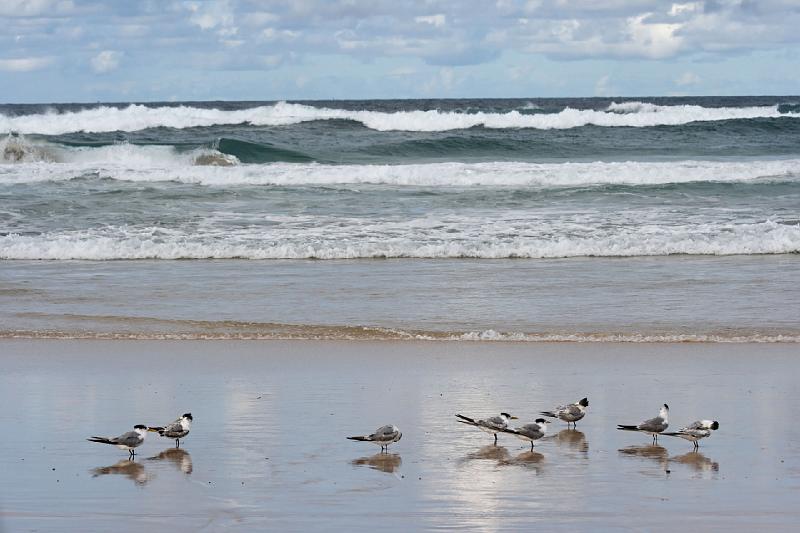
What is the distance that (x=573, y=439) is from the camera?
680 cm

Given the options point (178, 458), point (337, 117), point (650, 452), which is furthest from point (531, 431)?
point (337, 117)

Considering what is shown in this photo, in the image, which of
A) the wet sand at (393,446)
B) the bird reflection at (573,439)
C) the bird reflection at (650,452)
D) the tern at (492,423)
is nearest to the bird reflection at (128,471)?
the wet sand at (393,446)

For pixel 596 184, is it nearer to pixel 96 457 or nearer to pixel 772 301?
pixel 772 301

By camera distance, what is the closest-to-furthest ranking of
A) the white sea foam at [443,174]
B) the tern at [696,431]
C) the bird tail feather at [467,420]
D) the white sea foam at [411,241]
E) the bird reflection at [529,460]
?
the bird reflection at [529,460], the tern at [696,431], the bird tail feather at [467,420], the white sea foam at [411,241], the white sea foam at [443,174]

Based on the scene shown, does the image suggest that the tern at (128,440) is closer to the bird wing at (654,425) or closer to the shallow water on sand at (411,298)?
the bird wing at (654,425)

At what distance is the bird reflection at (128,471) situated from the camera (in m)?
6.01

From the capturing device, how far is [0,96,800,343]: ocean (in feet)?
34.8

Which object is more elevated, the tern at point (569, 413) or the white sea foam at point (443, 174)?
the white sea foam at point (443, 174)

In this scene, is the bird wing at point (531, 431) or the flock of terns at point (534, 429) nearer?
Result: the flock of terns at point (534, 429)

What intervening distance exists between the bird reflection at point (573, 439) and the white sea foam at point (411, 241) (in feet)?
25.9

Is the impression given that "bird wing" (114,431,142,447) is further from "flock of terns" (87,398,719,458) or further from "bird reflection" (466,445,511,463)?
"bird reflection" (466,445,511,463)

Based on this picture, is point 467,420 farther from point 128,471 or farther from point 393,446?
point 128,471

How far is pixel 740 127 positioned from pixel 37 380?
36692 millimetres

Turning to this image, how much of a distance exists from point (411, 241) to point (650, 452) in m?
9.25
